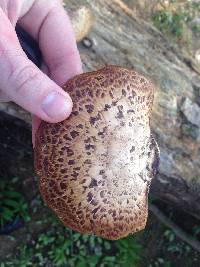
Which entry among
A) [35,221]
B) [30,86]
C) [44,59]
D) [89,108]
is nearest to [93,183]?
[89,108]

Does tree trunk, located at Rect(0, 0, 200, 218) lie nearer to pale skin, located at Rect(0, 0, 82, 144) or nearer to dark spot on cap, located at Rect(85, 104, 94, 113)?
pale skin, located at Rect(0, 0, 82, 144)

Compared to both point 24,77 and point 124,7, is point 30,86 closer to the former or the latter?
point 24,77

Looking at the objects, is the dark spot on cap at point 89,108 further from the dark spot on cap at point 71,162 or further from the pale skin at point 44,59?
the dark spot on cap at point 71,162

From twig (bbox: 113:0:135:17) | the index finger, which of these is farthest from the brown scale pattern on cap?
twig (bbox: 113:0:135:17)

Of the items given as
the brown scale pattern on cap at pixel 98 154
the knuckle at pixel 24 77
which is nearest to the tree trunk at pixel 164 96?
the brown scale pattern on cap at pixel 98 154

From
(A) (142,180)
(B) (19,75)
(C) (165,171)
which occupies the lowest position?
(C) (165,171)

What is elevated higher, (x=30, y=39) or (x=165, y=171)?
(x=30, y=39)

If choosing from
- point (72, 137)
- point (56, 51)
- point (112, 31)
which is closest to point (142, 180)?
point (72, 137)

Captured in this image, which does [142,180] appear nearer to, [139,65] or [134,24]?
[139,65]
